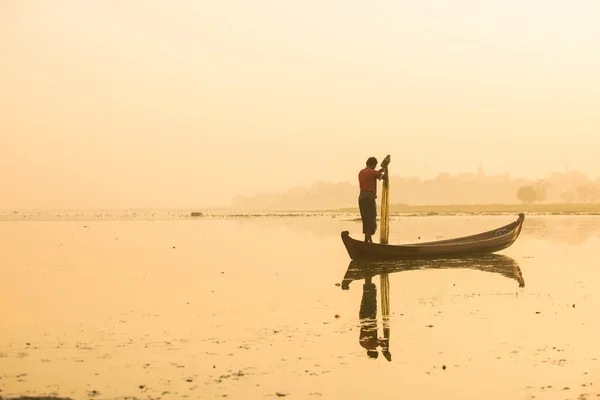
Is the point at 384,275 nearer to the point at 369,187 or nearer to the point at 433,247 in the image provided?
the point at 369,187

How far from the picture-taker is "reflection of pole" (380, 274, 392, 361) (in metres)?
10.7

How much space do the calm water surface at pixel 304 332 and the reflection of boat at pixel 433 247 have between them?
767 mm

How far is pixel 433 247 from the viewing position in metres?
26.0

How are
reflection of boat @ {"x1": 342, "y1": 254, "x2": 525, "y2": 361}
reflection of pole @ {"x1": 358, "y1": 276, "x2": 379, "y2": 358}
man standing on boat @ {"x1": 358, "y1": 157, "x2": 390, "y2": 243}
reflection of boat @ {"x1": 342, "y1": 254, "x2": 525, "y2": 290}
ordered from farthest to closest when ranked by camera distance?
1. man standing on boat @ {"x1": 358, "y1": 157, "x2": 390, "y2": 243}
2. reflection of boat @ {"x1": 342, "y1": 254, "x2": 525, "y2": 290}
3. reflection of boat @ {"x1": 342, "y1": 254, "x2": 525, "y2": 361}
4. reflection of pole @ {"x1": 358, "y1": 276, "x2": 379, "y2": 358}

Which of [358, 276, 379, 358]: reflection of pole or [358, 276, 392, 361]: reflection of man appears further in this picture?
[358, 276, 379, 358]: reflection of pole

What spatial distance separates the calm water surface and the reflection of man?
0.03 m

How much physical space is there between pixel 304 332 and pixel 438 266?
43.7 ft

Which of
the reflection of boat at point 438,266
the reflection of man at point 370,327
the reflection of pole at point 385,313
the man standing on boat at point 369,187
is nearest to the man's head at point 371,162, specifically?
the man standing on boat at point 369,187

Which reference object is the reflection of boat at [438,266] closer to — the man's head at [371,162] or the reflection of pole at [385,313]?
the reflection of pole at [385,313]

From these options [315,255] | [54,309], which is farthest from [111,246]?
[54,309]

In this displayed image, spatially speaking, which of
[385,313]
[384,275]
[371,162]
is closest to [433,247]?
[371,162]

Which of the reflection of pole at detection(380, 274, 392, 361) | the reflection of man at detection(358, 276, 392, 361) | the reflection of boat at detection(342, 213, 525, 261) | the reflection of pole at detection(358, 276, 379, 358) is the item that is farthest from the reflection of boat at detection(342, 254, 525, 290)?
the reflection of man at detection(358, 276, 392, 361)

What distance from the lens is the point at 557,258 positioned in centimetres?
2675

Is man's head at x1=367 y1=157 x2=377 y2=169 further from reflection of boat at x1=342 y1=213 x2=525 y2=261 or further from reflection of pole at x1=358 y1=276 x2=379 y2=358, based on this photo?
reflection of pole at x1=358 y1=276 x2=379 y2=358
